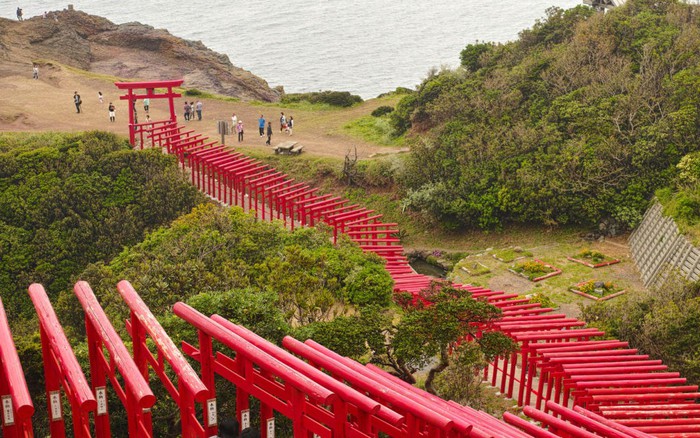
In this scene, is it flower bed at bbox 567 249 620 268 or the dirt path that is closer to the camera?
flower bed at bbox 567 249 620 268

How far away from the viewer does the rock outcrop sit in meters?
65.6

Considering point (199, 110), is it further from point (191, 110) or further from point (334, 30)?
point (334, 30)

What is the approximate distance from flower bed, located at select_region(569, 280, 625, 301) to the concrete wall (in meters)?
1.29

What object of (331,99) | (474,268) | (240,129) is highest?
(331,99)

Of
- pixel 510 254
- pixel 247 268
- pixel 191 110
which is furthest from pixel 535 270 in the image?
pixel 191 110

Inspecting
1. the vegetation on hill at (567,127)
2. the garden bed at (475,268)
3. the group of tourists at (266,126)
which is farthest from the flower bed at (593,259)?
the group of tourists at (266,126)

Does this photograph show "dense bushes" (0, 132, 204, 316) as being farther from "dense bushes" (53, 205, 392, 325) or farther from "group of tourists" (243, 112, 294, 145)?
"group of tourists" (243, 112, 294, 145)

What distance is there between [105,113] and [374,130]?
1577cm

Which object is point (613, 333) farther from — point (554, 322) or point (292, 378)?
point (292, 378)

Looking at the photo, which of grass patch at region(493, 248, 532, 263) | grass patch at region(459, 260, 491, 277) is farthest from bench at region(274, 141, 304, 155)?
grass patch at region(493, 248, 532, 263)

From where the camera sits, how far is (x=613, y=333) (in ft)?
88.1

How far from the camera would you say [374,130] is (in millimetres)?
53375

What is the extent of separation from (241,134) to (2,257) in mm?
16872

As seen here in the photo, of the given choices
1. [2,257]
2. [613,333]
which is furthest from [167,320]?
[2,257]
